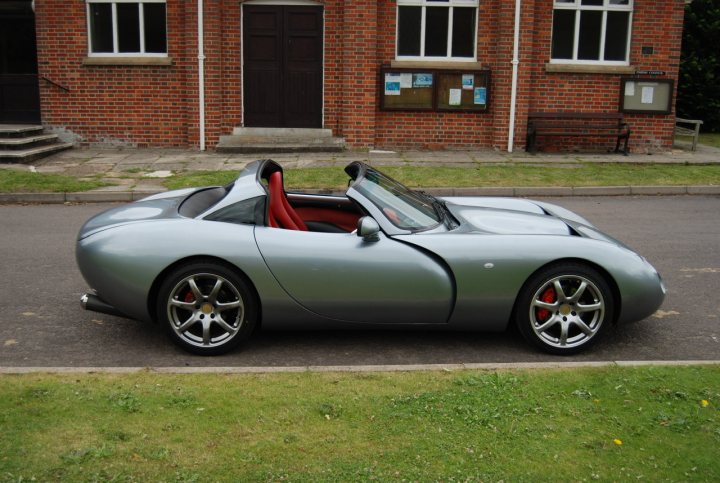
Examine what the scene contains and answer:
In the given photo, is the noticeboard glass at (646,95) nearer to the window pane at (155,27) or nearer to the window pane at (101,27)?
the window pane at (155,27)

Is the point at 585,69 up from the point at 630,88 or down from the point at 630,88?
up

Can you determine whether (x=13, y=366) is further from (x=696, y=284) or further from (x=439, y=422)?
(x=696, y=284)

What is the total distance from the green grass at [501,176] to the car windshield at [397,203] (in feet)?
21.6

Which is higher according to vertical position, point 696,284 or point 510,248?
point 510,248

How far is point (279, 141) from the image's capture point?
17.3 meters

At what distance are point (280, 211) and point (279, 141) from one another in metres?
11.6

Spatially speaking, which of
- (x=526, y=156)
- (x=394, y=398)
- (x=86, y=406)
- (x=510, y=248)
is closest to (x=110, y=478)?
(x=86, y=406)

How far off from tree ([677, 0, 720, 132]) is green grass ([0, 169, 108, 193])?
16714 millimetres

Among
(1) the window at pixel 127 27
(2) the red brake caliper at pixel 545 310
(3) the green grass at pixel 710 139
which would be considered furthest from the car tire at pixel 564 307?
(3) the green grass at pixel 710 139

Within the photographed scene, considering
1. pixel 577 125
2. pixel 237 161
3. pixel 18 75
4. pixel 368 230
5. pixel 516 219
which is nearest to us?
pixel 368 230

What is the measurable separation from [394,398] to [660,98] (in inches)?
595

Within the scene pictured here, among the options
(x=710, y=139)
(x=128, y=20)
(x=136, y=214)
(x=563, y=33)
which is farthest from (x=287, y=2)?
(x=136, y=214)

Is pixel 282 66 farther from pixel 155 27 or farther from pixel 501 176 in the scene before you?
pixel 501 176

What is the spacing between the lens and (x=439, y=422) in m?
4.16
